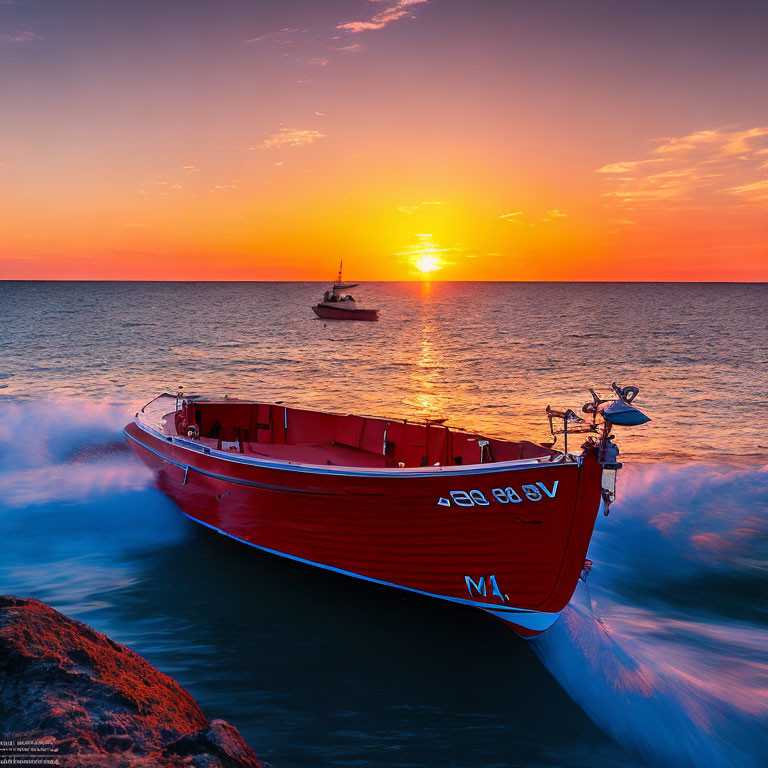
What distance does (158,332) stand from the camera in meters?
69.8

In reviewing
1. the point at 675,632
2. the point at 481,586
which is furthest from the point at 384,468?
the point at 675,632

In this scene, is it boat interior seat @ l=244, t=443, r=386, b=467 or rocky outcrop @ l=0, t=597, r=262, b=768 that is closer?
rocky outcrop @ l=0, t=597, r=262, b=768

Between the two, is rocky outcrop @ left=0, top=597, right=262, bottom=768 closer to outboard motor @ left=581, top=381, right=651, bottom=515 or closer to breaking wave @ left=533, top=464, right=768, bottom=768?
outboard motor @ left=581, top=381, right=651, bottom=515

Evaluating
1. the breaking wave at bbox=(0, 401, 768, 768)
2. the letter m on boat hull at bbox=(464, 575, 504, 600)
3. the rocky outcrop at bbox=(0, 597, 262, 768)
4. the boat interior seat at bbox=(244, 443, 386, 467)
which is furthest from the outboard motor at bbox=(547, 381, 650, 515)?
the rocky outcrop at bbox=(0, 597, 262, 768)

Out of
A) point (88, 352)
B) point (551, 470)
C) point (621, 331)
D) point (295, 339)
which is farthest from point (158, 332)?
point (551, 470)

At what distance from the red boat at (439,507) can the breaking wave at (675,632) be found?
132 cm

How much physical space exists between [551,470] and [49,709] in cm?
574

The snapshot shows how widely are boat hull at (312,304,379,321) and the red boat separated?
85.6 metres

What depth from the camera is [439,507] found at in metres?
8.21

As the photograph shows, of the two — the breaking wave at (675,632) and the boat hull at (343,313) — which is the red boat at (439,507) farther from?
the boat hull at (343,313)

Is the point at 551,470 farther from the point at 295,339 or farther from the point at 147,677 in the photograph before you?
the point at 295,339

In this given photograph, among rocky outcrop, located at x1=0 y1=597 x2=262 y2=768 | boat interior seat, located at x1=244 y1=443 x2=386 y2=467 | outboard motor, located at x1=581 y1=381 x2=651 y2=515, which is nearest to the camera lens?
rocky outcrop, located at x1=0 y1=597 x2=262 y2=768

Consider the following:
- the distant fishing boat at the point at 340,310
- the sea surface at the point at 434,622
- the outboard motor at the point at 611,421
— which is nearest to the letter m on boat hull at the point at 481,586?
the sea surface at the point at 434,622

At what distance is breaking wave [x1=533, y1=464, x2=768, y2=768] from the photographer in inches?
286
